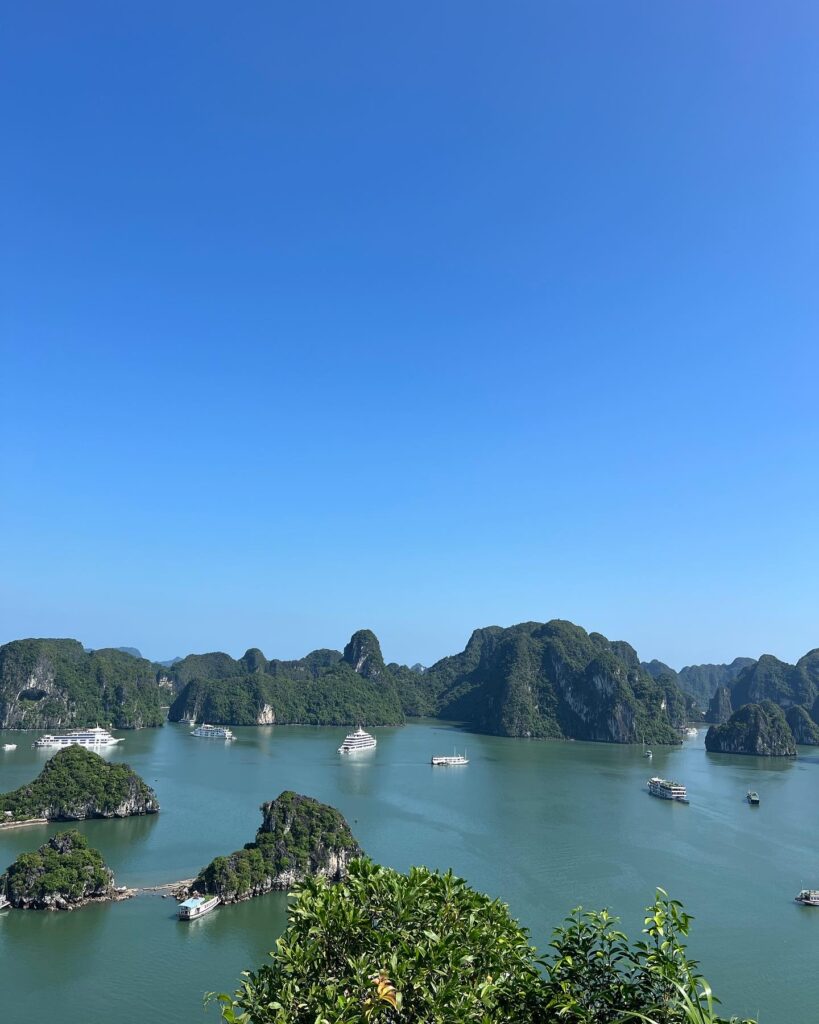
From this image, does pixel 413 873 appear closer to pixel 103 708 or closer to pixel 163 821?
pixel 163 821

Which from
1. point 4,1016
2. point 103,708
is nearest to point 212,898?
point 4,1016

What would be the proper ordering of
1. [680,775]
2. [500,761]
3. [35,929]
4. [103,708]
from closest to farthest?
1. [35,929]
2. [680,775]
3. [500,761]
4. [103,708]

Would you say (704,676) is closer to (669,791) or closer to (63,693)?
(669,791)

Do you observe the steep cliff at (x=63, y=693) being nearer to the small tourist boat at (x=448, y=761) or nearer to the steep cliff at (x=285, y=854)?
the small tourist boat at (x=448, y=761)

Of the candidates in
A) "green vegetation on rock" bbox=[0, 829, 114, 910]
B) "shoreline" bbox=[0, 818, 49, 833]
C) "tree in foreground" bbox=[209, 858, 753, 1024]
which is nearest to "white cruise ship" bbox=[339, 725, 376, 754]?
"shoreline" bbox=[0, 818, 49, 833]

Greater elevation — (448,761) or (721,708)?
(721,708)

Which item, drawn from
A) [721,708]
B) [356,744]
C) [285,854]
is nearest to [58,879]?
[285,854]
